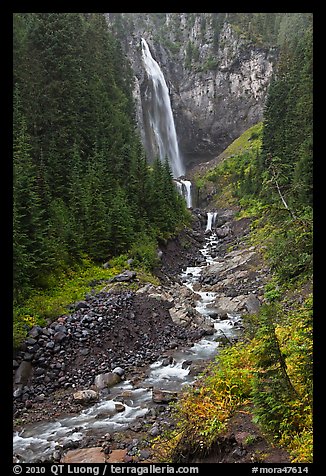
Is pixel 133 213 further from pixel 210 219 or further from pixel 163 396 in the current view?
pixel 210 219

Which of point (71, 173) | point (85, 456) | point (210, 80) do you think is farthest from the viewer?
point (210, 80)

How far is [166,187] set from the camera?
1345 inches

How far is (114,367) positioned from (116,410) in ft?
7.80

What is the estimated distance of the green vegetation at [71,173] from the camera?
16594 mm

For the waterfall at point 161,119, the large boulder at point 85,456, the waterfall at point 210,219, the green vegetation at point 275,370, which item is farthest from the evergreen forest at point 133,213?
the waterfall at point 161,119

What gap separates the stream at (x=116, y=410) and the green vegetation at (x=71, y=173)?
12.7 ft

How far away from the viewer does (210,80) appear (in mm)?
78000

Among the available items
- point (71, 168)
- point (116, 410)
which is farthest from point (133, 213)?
point (116, 410)

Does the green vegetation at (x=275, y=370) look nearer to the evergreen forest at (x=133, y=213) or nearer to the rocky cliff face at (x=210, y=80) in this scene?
the evergreen forest at (x=133, y=213)

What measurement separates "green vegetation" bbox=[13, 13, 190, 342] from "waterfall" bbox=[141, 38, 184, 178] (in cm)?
2232

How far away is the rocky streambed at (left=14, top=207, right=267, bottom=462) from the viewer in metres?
9.52

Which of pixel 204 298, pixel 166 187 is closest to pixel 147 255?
pixel 204 298
